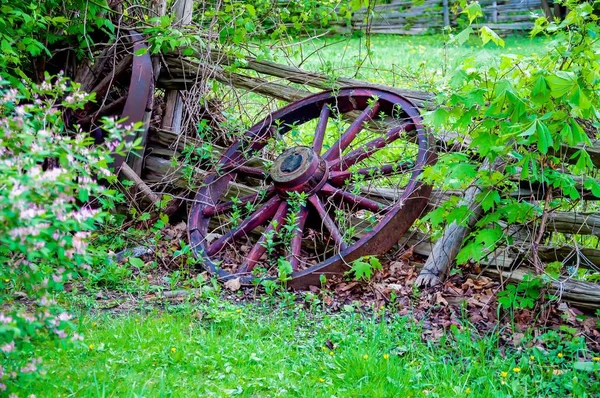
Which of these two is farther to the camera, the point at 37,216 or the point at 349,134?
the point at 349,134

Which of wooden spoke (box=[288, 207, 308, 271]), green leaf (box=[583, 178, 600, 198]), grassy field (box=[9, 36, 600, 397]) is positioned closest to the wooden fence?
wooden spoke (box=[288, 207, 308, 271])

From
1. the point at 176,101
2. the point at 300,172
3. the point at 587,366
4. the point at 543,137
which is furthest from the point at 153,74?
the point at 587,366

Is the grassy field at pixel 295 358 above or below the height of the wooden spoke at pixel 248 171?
Answer: below

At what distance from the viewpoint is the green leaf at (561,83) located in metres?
3.24

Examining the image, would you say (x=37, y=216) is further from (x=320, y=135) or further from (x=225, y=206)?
(x=320, y=135)

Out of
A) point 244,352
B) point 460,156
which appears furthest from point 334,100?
point 244,352

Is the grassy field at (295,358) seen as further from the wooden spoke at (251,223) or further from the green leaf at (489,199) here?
the wooden spoke at (251,223)

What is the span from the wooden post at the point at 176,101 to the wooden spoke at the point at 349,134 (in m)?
1.75

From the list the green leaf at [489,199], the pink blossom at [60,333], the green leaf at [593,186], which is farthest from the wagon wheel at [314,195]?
the pink blossom at [60,333]

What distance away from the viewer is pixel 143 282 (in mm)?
4590

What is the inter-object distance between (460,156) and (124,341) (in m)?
2.08

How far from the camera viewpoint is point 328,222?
472 cm

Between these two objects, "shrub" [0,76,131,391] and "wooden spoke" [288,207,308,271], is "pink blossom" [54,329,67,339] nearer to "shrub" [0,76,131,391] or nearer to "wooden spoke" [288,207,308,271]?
"shrub" [0,76,131,391]

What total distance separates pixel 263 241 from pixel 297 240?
0.89 ft
